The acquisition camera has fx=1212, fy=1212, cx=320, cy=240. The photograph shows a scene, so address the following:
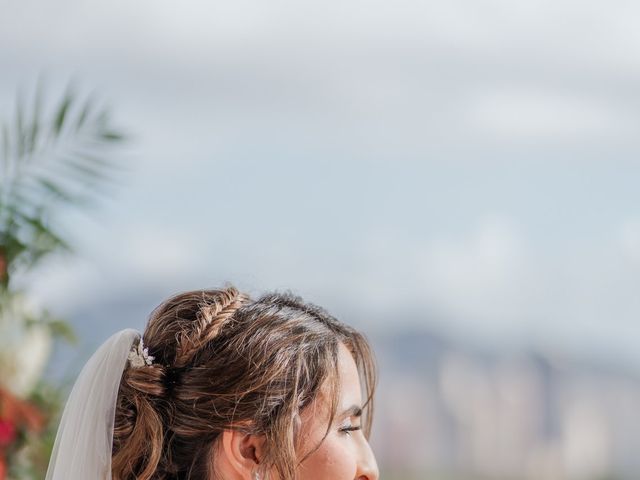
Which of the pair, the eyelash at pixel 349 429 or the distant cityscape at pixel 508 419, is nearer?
the eyelash at pixel 349 429

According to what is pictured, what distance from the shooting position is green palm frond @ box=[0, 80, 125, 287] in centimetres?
271

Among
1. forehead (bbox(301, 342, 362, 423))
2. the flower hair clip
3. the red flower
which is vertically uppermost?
the flower hair clip

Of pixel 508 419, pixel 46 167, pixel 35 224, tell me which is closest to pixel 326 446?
pixel 35 224

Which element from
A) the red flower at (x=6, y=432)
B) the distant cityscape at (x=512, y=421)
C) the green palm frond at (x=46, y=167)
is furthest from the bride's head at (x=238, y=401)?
the distant cityscape at (x=512, y=421)

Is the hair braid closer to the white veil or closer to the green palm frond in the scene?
the white veil

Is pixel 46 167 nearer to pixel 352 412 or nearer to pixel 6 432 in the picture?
pixel 6 432

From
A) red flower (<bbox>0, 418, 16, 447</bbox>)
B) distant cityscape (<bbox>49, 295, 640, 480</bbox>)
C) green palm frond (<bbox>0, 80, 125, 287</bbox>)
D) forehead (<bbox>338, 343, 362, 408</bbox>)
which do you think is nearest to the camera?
forehead (<bbox>338, 343, 362, 408</bbox>)

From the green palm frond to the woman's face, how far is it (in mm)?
910

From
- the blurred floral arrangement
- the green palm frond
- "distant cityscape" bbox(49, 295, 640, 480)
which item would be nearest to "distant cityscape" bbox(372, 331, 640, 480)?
"distant cityscape" bbox(49, 295, 640, 480)

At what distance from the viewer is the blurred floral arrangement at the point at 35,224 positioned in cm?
274

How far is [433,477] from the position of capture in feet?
121

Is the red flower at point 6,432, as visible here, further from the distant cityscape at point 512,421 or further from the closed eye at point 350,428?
the distant cityscape at point 512,421

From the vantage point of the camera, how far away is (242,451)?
2.02m

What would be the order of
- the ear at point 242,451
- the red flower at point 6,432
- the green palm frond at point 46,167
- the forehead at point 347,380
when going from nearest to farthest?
the ear at point 242,451
the forehead at point 347,380
the green palm frond at point 46,167
the red flower at point 6,432
